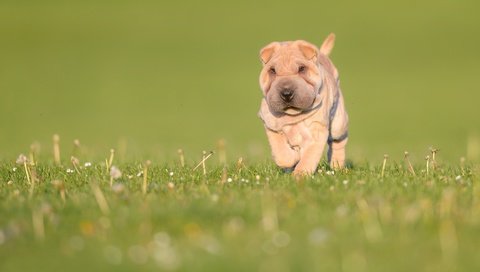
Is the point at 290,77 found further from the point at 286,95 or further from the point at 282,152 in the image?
the point at 282,152

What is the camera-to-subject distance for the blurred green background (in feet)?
84.8

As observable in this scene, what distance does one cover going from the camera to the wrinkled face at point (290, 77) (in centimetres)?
936

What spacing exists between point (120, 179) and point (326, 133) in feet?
6.94

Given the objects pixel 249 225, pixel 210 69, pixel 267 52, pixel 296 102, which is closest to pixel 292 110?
pixel 296 102

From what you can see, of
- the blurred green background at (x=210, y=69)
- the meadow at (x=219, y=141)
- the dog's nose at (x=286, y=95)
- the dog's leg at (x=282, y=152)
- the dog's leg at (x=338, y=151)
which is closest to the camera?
the meadow at (x=219, y=141)

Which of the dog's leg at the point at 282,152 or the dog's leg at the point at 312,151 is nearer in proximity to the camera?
the dog's leg at the point at 312,151

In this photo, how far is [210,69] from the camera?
36.5 m

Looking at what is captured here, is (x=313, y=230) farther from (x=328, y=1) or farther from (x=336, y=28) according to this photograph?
(x=328, y=1)

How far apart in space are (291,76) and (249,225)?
2.72 meters

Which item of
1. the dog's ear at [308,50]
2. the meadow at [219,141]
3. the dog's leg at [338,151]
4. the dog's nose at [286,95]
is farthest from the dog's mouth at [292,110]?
the dog's leg at [338,151]

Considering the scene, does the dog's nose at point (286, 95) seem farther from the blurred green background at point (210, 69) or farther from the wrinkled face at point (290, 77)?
the blurred green background at point (210, 69)

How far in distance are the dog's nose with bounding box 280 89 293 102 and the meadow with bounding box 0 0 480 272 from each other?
0.76 m

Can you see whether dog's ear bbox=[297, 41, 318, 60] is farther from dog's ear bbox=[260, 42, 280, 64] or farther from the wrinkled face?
dog's ear bbox=[260, 42, 280, 64]

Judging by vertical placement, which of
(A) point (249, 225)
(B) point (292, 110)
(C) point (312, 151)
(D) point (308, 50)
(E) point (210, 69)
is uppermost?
(E) point (210, 69)
